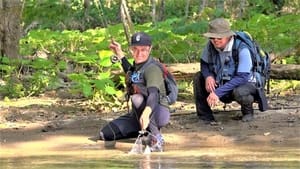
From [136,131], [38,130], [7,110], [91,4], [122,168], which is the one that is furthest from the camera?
[91,4]

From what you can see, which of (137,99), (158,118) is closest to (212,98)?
(158,118)

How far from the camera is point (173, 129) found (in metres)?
8.34

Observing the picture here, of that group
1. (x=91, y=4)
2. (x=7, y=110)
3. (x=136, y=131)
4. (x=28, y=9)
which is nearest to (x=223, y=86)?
(x=136, y=131)

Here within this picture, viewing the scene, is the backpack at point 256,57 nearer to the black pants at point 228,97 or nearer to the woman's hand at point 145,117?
the black pants at point 228,97

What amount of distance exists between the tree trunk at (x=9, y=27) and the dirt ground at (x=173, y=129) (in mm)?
3355

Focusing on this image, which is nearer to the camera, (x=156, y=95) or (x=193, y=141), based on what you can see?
(x=156, y=95)

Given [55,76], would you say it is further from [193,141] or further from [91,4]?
[91,4]

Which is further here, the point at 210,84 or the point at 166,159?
the point at 210,84

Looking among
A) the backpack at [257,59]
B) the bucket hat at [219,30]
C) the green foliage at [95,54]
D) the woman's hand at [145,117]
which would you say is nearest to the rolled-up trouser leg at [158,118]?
the woman's hand at [145,117]

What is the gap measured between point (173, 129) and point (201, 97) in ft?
1.71

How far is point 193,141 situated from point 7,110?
340 cm

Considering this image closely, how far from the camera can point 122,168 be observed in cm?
560

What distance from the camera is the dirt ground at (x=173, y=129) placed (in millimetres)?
7496

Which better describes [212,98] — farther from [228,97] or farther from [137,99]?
[137,99]
